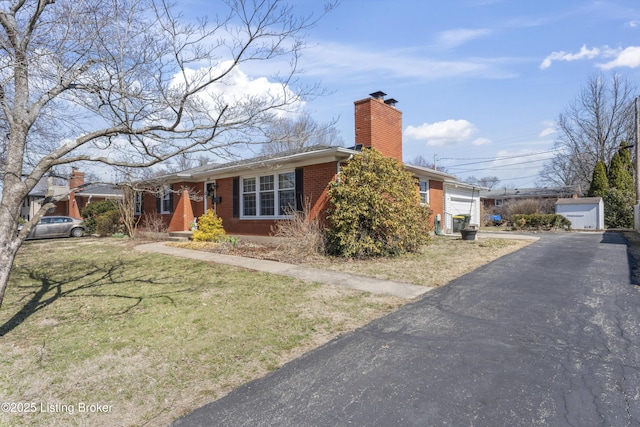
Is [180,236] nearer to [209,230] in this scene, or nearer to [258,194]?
[209,230]

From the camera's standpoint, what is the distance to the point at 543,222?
2359cm

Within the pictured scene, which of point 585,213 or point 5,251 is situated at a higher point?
point 585,213

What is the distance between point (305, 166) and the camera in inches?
477

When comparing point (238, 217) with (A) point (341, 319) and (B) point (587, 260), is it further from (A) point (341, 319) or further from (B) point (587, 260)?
(B) point (587, 260)

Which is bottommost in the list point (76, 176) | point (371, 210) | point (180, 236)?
point (180, 236)

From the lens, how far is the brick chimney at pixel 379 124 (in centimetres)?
1234

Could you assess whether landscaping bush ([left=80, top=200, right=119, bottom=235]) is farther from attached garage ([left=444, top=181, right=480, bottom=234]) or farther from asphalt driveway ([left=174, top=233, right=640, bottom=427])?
asphalt driveway ([left=174, top=233, right=640, bottom=427])

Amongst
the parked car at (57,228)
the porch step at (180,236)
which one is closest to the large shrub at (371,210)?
the porch step at (180,236)

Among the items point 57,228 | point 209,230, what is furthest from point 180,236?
point 57,228

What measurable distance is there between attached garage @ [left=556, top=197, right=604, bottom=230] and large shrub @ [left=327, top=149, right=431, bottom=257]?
20302 millimetres

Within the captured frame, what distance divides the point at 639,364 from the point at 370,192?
702 centimetres

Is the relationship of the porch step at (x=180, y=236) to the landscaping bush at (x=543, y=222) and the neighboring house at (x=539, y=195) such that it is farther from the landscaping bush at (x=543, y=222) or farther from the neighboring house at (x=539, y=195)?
the neighboring house at (x=539, y=195)

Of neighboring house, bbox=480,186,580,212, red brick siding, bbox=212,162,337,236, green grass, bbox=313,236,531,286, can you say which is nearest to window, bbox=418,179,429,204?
green grass, bbox=313,236,531,286

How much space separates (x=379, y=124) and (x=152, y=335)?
1027 cm
